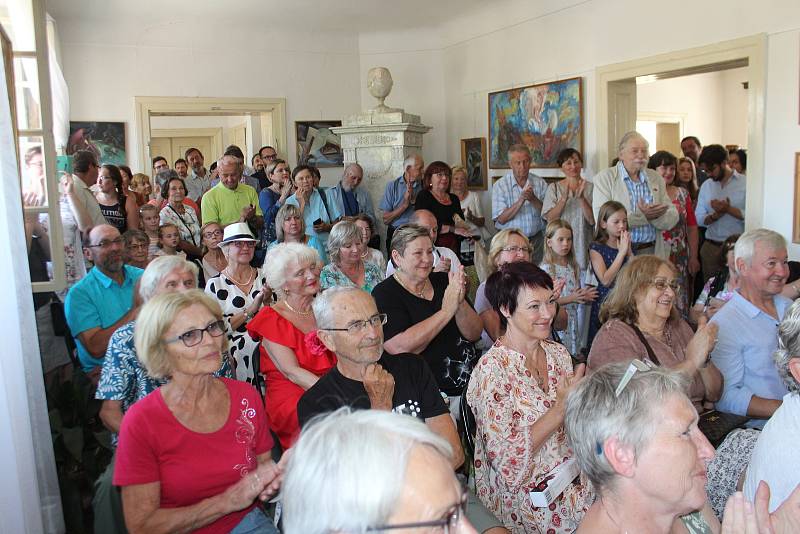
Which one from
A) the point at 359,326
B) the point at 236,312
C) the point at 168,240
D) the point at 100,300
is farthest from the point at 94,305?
the point at 168,240

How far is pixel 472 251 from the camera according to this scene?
Answer: 293 inches

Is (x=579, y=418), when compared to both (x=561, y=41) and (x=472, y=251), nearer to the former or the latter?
(x=472, y=251)

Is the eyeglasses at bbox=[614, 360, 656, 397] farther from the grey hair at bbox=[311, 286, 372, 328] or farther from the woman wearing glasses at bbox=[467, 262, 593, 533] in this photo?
the grey hair at bbox=[311, 286, 372, 328]

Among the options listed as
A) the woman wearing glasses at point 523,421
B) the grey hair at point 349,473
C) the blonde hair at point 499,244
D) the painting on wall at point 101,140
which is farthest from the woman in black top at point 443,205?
the grey hair at point 349,473

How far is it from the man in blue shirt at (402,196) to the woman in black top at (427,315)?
13.3 ft

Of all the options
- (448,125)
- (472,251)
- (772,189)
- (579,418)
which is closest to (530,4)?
(448,125)

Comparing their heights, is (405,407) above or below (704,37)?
below

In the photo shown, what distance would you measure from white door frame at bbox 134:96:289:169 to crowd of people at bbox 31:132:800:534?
4739 millimetres

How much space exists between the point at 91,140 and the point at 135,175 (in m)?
1.00

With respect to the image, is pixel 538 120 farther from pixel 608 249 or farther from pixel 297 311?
pixel 297 311


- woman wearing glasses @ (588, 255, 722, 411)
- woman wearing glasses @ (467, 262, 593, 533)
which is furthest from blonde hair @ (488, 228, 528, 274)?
A: woman wearing glasses @ (467, 262, 593, 533)

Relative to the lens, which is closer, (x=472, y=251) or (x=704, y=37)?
(x=704, y=37)

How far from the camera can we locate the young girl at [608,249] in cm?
501

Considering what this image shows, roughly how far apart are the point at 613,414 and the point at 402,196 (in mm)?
6432
